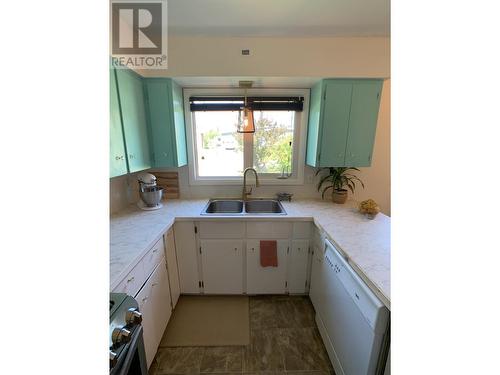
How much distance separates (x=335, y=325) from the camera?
132 centimetres

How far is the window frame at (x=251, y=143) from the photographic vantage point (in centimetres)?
217

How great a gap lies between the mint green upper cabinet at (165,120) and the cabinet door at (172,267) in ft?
2.39

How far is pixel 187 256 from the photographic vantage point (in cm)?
185

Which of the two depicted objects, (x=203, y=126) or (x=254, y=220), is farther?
(x=203, y=126)

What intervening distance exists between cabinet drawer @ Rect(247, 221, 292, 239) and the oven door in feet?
3.68

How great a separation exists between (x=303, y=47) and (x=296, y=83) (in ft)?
0.98

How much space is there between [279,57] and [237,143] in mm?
933

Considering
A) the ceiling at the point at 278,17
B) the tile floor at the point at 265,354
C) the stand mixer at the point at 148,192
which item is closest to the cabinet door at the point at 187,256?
the stand mixer at the point at 148,192

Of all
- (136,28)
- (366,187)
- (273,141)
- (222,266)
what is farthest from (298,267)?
(136,28)

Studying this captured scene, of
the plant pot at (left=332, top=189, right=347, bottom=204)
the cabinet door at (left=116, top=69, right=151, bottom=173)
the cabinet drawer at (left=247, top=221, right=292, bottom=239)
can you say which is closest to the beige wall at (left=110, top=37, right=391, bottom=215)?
the cabinet door at (left=116, top=69, right=151, bottom=173)
